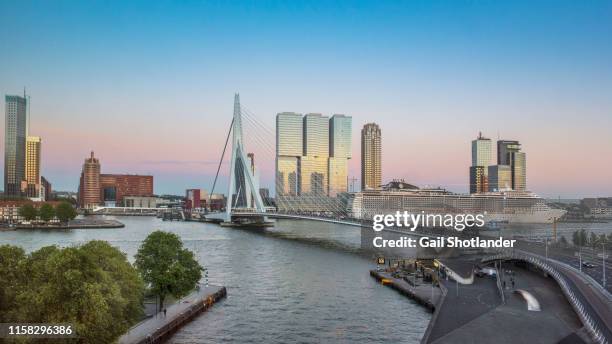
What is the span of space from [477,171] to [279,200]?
65.0m

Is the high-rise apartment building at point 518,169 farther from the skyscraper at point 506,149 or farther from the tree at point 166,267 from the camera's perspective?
the tree at point 166,267

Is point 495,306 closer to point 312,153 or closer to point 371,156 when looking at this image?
point 312,153

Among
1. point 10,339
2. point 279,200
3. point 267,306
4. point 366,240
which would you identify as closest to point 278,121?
point 279,200

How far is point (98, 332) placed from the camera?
42.2 feet

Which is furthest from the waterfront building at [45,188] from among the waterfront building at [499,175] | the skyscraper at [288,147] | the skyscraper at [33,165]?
the waterfront building at [499,175]

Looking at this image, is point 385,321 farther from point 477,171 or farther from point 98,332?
point 477,171

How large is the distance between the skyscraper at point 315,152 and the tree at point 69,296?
134354 millimetres

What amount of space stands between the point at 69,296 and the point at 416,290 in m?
15.8

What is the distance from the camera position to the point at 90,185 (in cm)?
16388

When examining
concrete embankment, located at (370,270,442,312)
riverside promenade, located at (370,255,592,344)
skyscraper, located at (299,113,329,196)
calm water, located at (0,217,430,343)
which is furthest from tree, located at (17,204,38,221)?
skyscraper, located at (299,113,329,196)

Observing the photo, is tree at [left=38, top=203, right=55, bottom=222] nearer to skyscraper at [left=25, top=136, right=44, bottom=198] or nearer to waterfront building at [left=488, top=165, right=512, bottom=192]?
skyscraper at [left=25, top=136, right=44, bottom=198]

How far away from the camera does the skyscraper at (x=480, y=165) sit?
154m

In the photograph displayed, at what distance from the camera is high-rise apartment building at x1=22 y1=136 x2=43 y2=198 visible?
6176 inches

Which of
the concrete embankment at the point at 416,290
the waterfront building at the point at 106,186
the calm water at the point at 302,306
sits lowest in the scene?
the calm water at the point at 302,306
